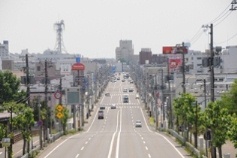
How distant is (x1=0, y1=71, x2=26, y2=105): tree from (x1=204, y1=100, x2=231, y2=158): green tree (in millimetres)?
57263

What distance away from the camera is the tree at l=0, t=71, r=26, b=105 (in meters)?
94.1

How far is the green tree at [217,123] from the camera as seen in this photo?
3834cm

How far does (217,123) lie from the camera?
1549 inches

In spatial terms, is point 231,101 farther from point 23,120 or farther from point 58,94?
point 23,120

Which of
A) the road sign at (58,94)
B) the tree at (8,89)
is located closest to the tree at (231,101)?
the road sign at (58,94)

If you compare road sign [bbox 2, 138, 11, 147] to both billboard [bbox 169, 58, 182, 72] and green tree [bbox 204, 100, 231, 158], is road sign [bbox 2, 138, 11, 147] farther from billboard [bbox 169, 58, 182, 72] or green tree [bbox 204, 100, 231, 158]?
billboard [bbox 169, 58, 182, 72]

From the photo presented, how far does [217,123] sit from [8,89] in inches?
2352

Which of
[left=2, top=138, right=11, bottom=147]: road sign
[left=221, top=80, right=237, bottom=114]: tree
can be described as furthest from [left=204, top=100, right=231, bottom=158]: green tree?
[left=221, top=80, right=237, bottom=114]: tree

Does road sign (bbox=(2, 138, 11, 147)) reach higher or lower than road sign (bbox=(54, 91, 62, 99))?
lower

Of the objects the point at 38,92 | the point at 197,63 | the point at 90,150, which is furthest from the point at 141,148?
the point at 197,63

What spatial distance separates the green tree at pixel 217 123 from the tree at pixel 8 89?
57.3 meters

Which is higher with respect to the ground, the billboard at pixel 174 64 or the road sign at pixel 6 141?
the billboard at pixel 174 64

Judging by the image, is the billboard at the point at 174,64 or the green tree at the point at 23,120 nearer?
the green tree at the point at 23,120

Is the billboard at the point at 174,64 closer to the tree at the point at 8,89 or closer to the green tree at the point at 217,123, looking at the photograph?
the tree at the point at 8,89
